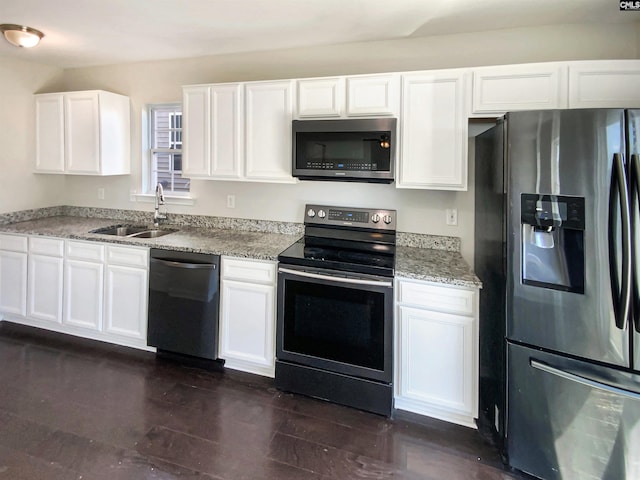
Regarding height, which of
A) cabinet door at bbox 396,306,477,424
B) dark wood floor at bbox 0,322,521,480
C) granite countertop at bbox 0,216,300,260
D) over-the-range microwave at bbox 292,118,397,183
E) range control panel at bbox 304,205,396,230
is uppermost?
over-the-range microwave at bbox 292,118,397,183

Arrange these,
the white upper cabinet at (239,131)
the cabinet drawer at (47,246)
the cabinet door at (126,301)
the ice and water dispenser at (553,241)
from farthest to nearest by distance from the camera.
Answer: the cabinet drawer at (47,246) → the cabinet door at (126,301) → the white upper cabinet at (239,131) → the ice and water dispenser at (553,241)

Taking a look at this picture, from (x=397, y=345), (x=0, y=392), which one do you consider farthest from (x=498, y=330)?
(x=0, y=392)

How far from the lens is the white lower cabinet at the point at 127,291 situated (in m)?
2.87

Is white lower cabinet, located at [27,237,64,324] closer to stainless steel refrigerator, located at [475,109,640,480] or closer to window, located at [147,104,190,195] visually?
window, located at [147,104,190,195]

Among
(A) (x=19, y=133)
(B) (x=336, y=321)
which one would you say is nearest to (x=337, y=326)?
(B) (x=336, y=321)

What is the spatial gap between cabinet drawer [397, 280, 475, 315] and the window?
7.81ft

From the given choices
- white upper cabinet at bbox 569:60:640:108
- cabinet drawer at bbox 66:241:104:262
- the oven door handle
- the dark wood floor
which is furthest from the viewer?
cabinet drawer at bbox 66:241:104:262

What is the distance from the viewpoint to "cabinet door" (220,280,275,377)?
2562mm

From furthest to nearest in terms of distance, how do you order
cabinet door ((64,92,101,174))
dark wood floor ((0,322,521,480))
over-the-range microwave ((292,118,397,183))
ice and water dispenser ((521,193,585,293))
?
cabinet door ((64,92,101,174)) < over-the-range microwave ((292,118,397,183)) < dark wood floor ((0,322,521,480)) < ice and water dispenser ((521,193,585,293))

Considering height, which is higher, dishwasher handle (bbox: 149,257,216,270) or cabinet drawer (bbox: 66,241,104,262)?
cabinet drawer (bbox: 66,241,104,262)

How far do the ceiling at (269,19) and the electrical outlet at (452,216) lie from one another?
1235 mm

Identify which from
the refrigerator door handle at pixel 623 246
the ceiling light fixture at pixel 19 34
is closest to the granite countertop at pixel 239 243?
the refrigerator door handle at pixel 623 246

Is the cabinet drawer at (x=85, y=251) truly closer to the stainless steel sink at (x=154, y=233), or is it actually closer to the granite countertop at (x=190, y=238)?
the granite countertop at (x=190, y=238)

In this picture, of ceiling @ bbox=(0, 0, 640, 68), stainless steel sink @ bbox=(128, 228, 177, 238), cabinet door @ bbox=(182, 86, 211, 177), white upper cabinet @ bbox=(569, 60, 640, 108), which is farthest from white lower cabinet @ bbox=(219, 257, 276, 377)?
white upper cabinet @ bbox=(569, 60, 640, 108)
